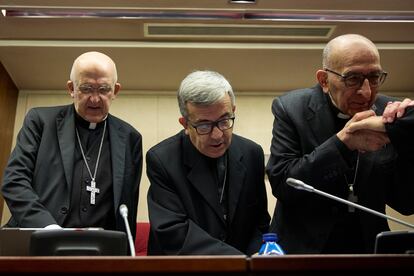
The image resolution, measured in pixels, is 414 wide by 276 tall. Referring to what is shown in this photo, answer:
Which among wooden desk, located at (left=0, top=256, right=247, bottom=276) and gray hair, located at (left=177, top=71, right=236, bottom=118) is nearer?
wooden desk, located at (left=0, top=256, right=247, bottom=276)

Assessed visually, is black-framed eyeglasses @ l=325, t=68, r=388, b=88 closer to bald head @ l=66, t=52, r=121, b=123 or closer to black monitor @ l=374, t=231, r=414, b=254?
black monitor @ l=374, t=231, r=414, b=254

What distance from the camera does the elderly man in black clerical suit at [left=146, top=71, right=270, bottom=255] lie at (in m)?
2.25

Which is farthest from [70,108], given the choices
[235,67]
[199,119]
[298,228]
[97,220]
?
[235,67]

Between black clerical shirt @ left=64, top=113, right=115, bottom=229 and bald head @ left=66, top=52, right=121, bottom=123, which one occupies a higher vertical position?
bald head @ left=66, top=52, right=121, bottom=123

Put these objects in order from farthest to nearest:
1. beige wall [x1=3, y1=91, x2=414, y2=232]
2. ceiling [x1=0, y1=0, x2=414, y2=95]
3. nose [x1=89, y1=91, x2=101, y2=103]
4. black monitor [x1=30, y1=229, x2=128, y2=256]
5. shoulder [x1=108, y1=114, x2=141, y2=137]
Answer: beige wall [x1=3, y1=91, x2=414, y2=232], ceiling [x1=0, y1=0, x2=414, y2=95], shoulder [x1=108, y1=114, x2=141, y2=137], nose [x1=89, y1=91, x2=101, y2=103], black monitor [x1=30, y1=229, x2=128, y2=256]

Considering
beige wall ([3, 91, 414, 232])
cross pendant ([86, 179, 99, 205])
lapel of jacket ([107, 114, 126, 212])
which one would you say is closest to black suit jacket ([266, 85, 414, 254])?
lapel of jacket ([107, 114, 126, 212])

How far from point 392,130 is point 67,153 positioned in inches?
59.6

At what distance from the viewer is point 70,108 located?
286cm

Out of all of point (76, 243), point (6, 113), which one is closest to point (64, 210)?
point (76, 243)

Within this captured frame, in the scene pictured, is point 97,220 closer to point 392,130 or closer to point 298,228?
point 298,228

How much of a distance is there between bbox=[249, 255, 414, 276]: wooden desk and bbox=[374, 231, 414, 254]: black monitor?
10.3 inches

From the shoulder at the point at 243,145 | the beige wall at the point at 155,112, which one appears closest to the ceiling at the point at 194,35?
the beige wall at the point at 155,112

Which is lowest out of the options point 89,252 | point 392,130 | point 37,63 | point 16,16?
point 89,252

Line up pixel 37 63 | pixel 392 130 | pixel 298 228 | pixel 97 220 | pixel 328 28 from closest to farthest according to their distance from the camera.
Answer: pixel 392 130
pixel 298 228
pixel 97 220
pixel 328 28
pixel 37 63
